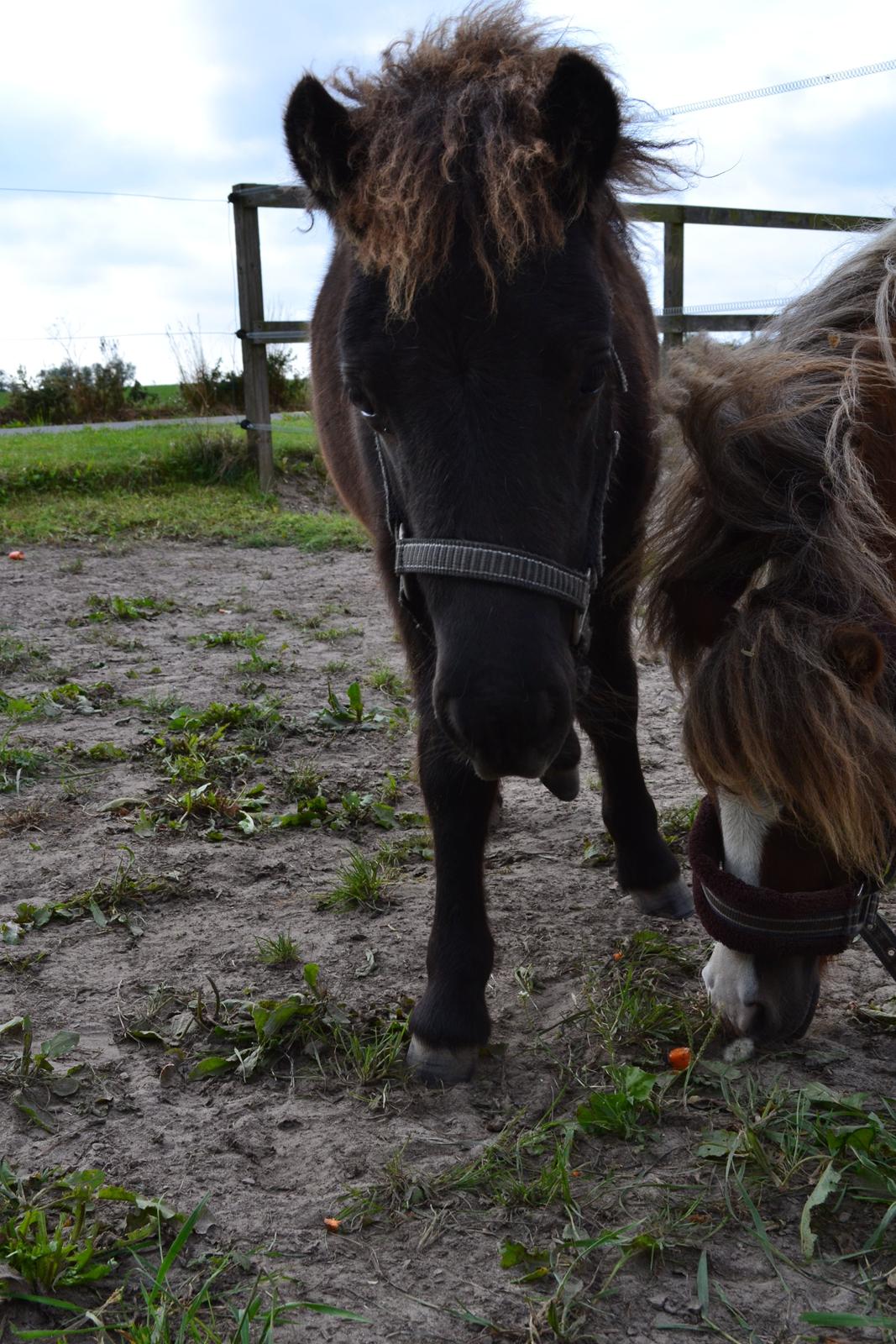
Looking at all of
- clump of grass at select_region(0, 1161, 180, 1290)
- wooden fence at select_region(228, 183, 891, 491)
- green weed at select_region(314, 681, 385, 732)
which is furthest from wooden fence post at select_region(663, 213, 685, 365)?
clump of grass at select_region(0, 1161, 180, 1290)

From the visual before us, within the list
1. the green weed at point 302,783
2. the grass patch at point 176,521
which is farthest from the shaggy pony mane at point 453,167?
the grass patch at point 176,521

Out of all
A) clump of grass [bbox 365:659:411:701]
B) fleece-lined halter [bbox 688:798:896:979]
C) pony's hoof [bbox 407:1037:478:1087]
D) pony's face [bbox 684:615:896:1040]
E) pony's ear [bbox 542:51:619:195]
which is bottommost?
pony's hoof [bbox 407:1037:478:1087]

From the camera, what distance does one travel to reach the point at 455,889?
246 centimetres

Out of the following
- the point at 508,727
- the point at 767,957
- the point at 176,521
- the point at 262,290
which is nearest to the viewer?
the point at 508,727

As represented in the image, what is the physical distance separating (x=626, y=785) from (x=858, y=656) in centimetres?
146

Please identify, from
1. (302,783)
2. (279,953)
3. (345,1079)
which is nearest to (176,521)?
(302,783)

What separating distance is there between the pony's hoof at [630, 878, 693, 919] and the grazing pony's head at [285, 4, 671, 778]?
4.04ft

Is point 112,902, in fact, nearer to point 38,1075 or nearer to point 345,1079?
point 38,1075

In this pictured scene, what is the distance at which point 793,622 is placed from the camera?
1766 millimetres

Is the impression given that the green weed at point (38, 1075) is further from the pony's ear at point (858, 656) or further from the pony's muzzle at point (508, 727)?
the pony's ear at point (858, 656)

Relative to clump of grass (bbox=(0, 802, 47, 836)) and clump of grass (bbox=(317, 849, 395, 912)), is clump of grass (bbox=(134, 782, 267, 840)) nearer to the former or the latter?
clump of grass (bbox=(0, 802, 47, 836))

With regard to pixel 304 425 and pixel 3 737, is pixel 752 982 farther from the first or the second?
pixel 304 425

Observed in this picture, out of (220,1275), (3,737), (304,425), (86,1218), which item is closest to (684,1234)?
(220,1275)

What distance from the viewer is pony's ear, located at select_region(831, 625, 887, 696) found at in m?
1.71
